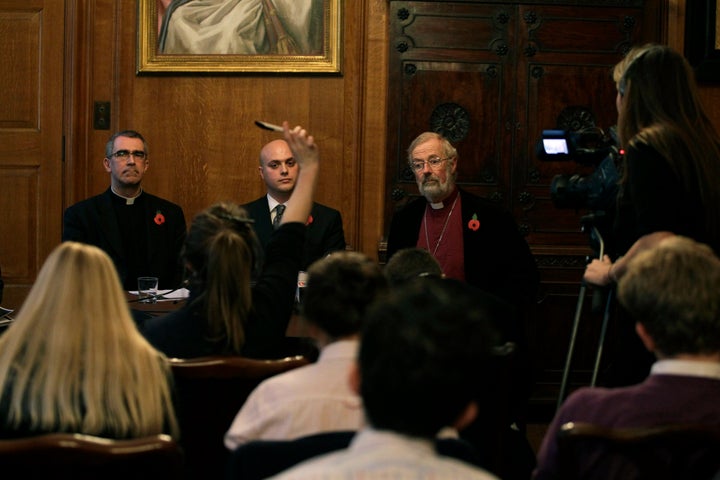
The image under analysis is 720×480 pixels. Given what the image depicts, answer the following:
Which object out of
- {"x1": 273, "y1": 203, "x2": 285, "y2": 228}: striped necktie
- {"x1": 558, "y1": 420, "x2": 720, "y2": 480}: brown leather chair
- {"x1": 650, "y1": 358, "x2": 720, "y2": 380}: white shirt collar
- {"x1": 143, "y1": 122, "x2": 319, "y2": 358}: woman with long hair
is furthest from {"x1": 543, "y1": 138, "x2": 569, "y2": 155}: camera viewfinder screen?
{"x1": 558, "y1": 420, "x2": 720, "y2": 480}: brown leather chair

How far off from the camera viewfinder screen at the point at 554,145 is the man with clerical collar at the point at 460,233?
4.02 feet

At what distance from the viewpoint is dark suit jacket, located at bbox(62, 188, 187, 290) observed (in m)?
5.43

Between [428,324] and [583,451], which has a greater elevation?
[428,324]

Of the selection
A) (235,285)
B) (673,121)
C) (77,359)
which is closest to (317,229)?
(235,285)

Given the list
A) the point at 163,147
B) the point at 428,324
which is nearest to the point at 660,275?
the point at 428,324

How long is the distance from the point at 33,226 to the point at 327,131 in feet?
6.07

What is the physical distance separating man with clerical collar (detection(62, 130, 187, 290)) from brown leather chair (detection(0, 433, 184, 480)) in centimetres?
372

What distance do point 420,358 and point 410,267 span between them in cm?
200

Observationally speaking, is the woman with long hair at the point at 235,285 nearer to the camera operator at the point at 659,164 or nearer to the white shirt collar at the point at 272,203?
the camera operator at the point at 659,164

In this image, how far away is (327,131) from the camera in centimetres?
614

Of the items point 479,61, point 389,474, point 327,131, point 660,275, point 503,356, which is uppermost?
point 479,61

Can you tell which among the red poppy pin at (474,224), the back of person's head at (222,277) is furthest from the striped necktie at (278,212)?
the back of person's head at (222,277)

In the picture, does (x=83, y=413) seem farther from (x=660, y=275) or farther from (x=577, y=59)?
(x=577, y=59)

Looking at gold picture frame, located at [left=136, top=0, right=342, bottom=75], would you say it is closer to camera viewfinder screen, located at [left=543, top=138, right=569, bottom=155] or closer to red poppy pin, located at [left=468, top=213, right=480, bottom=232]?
red poppy pin, located at [left=468, top=213, right=480, bottom=232]
